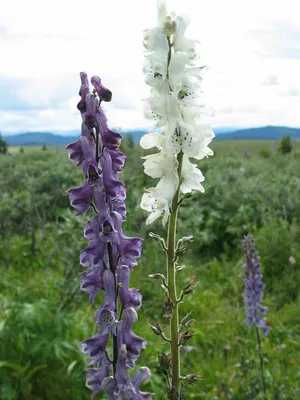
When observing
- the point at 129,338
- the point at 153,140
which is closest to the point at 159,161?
the point at 153,140

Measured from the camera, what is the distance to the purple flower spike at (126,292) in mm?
1930

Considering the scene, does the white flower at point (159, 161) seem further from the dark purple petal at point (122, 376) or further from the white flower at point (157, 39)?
the dark purple petal at point (122, 376)

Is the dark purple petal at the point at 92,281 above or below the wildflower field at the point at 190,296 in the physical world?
above

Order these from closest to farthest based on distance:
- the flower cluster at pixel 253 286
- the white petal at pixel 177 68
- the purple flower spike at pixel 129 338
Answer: the white petal at pixel 177 68 < the purple flower spike at pixel 129 338 < the flower cluster at pixel 253 286

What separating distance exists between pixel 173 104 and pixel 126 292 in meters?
0.73

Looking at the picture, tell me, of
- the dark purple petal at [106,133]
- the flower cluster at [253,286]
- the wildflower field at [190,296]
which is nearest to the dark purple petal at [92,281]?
the dark purple petal at [106,133]

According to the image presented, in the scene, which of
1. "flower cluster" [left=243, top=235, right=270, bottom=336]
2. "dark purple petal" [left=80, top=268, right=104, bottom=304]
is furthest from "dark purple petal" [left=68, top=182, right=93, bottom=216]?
"flower cluster" [left=243, top=235, right=270, bottom=336]

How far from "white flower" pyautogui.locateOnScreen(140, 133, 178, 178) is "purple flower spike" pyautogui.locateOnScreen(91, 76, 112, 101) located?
0.23 metres

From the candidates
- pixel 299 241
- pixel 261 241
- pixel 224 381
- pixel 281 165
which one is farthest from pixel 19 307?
pixel 281 165

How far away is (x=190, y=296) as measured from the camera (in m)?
6.68

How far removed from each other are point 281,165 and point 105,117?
15405mm

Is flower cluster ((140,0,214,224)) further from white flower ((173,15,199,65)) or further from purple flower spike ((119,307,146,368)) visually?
purple flower spike ((119,307,146,368))

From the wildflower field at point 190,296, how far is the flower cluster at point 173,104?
5.12 feet

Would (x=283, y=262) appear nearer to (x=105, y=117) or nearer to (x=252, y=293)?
(x=252, y=293)
